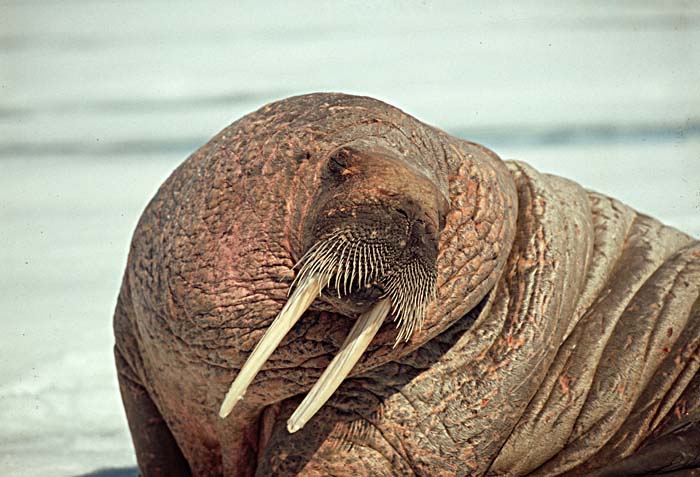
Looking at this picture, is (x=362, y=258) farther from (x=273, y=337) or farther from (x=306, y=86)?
(x=306, y=86)

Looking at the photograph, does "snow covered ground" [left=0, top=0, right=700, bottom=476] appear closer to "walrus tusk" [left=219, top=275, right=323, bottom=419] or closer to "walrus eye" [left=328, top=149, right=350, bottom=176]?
"walrus eye" [left=328, top=149, right=350, bottom=176]

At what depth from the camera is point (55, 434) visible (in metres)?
4.48

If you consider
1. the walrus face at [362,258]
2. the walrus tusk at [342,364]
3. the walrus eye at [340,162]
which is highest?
the walrus eye at [340,162]

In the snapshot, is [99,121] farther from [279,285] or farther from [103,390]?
[279,285]

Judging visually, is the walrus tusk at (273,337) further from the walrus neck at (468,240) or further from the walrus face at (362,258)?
the walrus neck at (468,240)

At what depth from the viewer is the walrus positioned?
9.11 ft

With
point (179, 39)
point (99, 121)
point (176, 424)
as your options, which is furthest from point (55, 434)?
point (179, 39)

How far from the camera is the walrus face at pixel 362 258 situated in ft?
8.73

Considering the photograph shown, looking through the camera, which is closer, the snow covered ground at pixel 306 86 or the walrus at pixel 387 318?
the walrus at pixel 387 318

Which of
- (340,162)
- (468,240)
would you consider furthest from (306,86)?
(340,162)

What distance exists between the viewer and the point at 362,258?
8.75 ft

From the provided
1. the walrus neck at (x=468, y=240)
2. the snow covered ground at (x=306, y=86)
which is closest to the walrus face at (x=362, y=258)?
the walrus neck at (x=468, y=240)

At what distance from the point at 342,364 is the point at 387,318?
296 millimetres

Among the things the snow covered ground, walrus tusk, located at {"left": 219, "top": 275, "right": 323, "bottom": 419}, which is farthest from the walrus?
the snow covered ground
